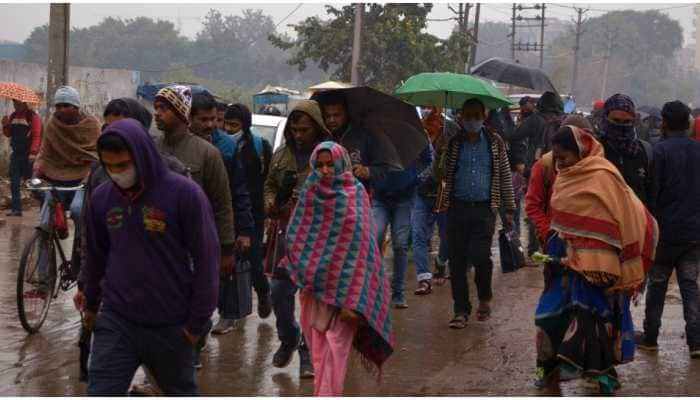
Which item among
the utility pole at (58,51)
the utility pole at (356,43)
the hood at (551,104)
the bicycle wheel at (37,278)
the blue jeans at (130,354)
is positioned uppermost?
the utility pole at (356,43)

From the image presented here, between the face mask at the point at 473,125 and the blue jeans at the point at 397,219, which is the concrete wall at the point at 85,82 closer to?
the blue jeans at the point at 397,219

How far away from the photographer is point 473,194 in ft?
26.7

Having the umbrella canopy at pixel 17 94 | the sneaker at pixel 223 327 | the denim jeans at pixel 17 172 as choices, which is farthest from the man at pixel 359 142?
the denim jeans at pixel 17 172

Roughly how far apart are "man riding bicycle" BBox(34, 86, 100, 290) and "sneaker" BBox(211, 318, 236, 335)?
1340 millimetres

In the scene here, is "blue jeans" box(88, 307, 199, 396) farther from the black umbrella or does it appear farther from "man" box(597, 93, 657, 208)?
the black umbrella

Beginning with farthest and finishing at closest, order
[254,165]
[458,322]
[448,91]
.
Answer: [448,91], [458,322], [254,165]

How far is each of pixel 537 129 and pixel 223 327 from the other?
17.1ft

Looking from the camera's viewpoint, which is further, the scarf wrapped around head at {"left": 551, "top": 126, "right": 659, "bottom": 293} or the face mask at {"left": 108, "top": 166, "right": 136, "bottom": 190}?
the scarf wrapped around head at {"left": 551, "top": 126, "right": 659, "bottom": 293}

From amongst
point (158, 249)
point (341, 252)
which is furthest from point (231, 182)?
point (158, 249)

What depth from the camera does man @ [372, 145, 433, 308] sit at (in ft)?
28.6

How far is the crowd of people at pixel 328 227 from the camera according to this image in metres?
4.40

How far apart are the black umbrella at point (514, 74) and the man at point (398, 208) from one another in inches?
283

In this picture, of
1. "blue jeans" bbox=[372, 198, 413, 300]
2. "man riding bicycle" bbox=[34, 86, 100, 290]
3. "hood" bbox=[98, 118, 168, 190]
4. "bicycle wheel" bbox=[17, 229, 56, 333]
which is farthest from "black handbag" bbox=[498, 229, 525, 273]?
"hood" bbox=[98, 118, 168, 190]

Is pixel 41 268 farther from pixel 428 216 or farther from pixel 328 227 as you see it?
pixel 428 216
